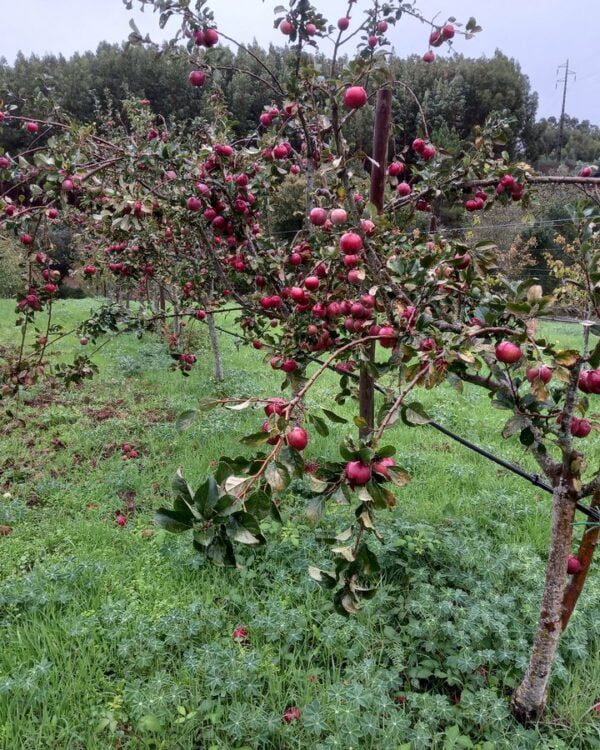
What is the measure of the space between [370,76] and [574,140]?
34318 millimetres

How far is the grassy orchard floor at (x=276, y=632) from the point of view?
1.63 meters

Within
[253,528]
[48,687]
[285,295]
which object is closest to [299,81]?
[285,295]

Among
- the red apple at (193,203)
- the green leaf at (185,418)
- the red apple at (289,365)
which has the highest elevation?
the red apple at (193,203)

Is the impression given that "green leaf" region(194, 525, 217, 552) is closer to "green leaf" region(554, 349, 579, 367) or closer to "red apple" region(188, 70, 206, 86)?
"green leaf" region(554, 349, 579, 367)

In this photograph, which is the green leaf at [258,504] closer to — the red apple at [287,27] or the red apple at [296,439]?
the red apple at [296,439]

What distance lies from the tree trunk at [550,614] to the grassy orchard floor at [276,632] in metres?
0.09

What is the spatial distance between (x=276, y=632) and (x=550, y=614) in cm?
100

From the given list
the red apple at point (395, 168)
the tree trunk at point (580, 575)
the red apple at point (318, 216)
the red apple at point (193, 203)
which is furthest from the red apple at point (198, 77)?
the tree trunk at point (580, 575)

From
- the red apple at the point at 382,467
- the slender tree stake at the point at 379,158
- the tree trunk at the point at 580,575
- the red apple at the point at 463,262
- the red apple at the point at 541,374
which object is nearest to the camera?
the red apple at the point at 382,467

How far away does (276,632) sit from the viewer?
1975mm

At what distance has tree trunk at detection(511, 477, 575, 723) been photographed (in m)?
1.50

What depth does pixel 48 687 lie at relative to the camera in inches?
69.7

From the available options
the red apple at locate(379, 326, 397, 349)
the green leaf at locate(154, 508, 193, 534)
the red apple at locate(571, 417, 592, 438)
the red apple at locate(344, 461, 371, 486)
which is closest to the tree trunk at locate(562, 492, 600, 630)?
the red apple at locate(571, 417, 592, 438)

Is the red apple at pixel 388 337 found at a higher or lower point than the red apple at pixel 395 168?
lower
